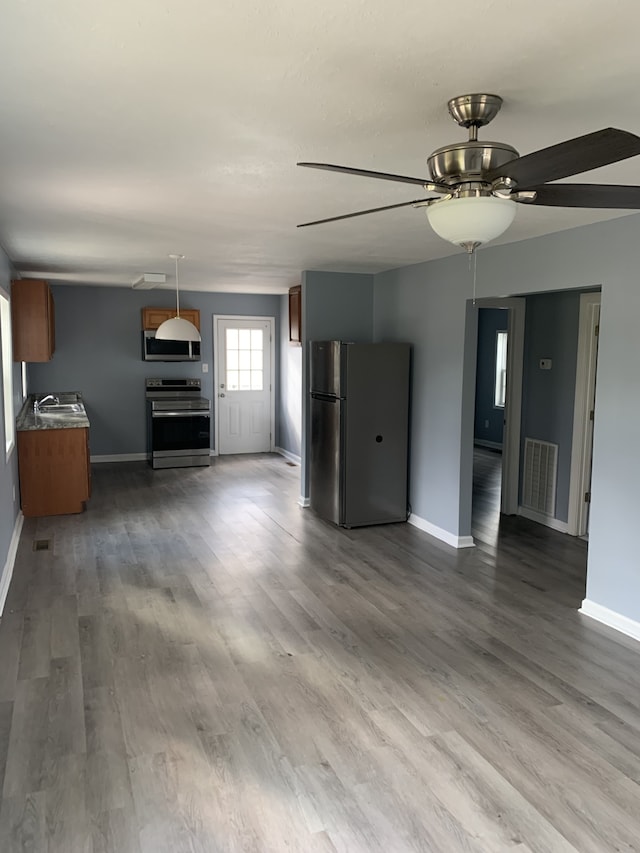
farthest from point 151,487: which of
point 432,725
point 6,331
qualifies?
point 432,725

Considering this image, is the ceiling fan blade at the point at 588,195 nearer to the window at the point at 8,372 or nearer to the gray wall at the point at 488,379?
the window at the point at 8,372

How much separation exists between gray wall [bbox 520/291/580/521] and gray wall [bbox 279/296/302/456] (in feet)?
11.4

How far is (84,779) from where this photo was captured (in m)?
2.34

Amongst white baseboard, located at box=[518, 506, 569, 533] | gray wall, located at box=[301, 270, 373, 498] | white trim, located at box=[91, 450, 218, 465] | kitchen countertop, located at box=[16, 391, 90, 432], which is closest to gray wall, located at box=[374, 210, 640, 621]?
gray wall, located at box=[301, 270, 373, 498]

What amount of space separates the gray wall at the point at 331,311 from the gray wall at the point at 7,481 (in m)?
2.53

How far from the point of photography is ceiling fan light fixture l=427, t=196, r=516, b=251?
172 cm

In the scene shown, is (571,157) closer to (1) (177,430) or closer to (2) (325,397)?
(2) (325,397)

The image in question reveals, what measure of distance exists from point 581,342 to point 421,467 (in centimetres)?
168

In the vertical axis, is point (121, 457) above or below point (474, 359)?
below

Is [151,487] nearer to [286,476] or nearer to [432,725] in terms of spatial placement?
[286,476]

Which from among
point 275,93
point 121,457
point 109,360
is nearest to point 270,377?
point 109,360

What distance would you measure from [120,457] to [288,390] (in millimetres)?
2458

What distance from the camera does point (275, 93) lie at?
1872mm

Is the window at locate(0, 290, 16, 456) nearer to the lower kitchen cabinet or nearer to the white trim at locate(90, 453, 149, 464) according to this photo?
the lower kitchen cabinet
